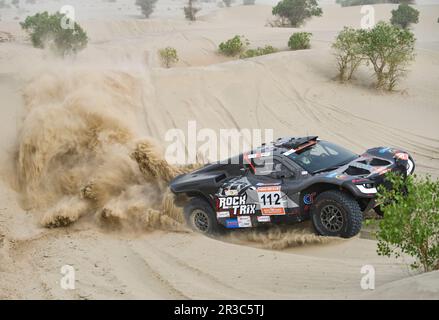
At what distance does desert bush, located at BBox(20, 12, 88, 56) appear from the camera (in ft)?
97.8

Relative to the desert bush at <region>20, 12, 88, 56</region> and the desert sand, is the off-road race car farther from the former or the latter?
the desert bush at <region>20, 12, 88, 56</region>

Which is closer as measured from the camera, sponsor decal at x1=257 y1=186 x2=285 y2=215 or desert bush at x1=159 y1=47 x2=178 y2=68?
sponsor decal at x1=257 y1=186 x2=285 y2=215

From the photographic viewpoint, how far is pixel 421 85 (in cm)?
2183

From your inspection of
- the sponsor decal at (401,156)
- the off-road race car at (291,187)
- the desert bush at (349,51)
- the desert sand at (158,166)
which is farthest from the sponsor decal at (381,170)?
the desert bush at (349,51)

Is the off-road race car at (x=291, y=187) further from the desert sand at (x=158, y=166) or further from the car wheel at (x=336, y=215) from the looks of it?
the desert sand at (x=158, y=166)

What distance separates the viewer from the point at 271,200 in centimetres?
947

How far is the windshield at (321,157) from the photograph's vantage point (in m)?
9.52

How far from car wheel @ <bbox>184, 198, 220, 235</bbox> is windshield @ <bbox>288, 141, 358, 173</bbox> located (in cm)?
181

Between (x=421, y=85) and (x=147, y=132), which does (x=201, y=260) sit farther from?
(x=421, y=85)

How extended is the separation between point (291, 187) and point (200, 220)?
6.57ft

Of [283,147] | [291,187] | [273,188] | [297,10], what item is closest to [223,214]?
[273,188]

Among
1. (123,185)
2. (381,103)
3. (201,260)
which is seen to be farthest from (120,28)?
(201,260)

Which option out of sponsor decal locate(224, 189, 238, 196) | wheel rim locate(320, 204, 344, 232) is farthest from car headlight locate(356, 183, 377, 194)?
sponsor decal locate(224, 189, 238, 196)

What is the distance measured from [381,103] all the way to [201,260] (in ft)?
43.2
